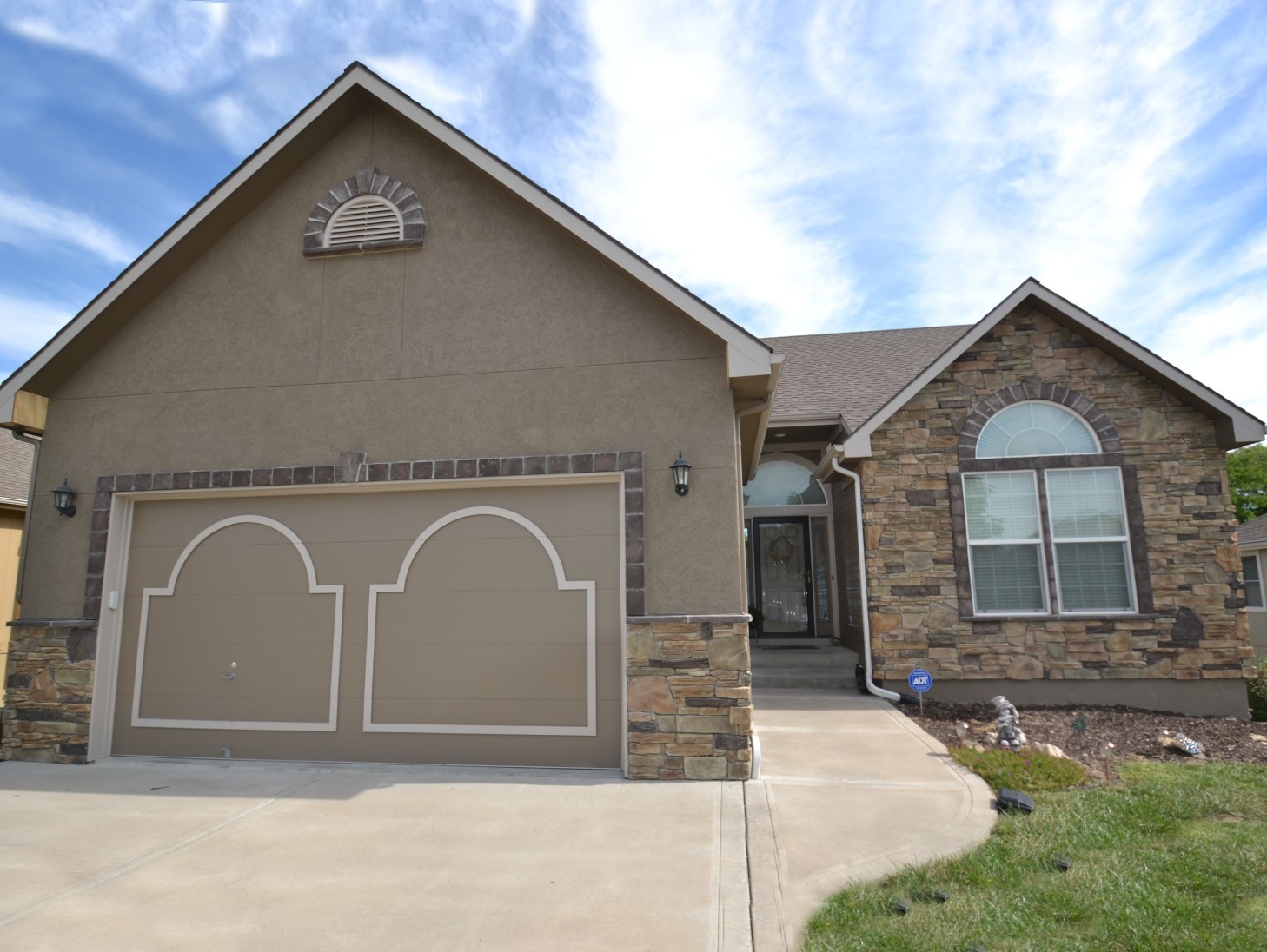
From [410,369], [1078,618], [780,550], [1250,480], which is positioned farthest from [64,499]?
[1250,480]

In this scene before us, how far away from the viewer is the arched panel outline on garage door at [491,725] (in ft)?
22.6

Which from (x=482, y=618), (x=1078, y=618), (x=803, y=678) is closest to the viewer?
(x=482, y=618)

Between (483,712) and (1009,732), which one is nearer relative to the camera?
(483,712)

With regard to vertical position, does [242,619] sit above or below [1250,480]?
below

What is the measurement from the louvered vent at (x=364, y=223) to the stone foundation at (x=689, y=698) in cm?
446

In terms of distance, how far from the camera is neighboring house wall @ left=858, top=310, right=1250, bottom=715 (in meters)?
9.61

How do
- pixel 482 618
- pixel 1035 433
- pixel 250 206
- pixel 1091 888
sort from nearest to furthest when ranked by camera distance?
pixel 1091 888, pixel 482 618, pixel 250 206, pixel 1035 433

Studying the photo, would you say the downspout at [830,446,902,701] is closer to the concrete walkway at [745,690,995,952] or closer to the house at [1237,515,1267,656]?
the concrete walkway at [745,690,995,952]

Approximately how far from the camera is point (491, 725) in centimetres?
699

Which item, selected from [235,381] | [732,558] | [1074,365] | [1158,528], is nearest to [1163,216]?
[1074,365]

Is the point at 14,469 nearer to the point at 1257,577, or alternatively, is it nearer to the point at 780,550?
the point at 780,550

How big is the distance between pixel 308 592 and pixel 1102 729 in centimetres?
827

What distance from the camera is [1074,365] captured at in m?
10.3

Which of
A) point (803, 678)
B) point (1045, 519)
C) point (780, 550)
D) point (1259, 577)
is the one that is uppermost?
point (1045, 519)
